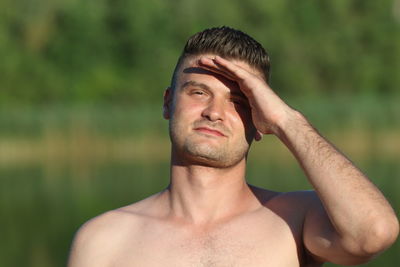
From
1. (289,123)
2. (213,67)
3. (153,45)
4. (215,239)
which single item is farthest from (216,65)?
(153,45)

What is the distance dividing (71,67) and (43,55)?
1198 mm

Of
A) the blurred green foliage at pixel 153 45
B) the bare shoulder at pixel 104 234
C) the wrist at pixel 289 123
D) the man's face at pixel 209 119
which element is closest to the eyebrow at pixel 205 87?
the man's face at pixel 209 119

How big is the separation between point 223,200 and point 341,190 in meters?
0.61

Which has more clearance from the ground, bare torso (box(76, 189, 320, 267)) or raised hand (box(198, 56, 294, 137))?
raised hand (box(198, 56, 294, 137))

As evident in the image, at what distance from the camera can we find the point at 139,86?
40594 millimetres

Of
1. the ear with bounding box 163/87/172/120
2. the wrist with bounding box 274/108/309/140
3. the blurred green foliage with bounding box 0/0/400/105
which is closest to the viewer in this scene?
the wrist with bounding box 274/108/309/140

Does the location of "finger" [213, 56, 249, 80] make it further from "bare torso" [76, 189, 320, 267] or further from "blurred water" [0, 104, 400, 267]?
"blurred water" [0, 104, 400, 267]

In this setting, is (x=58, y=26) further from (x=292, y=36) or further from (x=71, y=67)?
(x=292, y=36)

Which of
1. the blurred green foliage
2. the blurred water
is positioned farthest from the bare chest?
the blurred green foliage

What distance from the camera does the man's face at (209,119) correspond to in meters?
3.87

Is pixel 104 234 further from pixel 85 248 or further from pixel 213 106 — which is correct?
pixel 213 106

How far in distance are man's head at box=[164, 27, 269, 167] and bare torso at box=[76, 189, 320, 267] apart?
8.5 inches

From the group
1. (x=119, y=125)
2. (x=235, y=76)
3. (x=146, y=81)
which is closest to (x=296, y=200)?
(x=235, y=76)

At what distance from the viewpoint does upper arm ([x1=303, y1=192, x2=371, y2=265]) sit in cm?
362
